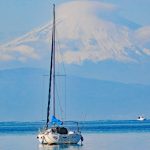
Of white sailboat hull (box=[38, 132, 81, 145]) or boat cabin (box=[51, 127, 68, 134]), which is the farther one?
boat cabin (box=[51, 127, 68, 134])

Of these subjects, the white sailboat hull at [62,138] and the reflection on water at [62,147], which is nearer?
the reflection on water at [62,147]

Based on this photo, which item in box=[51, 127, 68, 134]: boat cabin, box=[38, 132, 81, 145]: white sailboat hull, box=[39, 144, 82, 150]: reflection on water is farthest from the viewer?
box=[51, 127, 68, 134]: boat cabin

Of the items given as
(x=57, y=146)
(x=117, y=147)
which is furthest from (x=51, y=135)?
(x=117, y=147)

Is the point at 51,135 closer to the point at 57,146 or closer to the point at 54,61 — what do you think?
the point at 57,146

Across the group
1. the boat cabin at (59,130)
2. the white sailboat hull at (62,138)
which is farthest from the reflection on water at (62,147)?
the boat cabin at (59,130)

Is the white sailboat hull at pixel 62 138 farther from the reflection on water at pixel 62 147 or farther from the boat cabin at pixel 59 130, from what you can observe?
the reflection on water at pixel 62 147

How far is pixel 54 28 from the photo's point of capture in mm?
80250

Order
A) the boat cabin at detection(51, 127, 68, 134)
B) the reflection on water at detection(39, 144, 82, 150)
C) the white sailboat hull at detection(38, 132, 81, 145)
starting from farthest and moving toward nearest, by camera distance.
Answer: the boat cabin at detection(51, 127, 68, 134), the white sailboat hull at detection(38, 132, 81, 145), the reflection on water at detection(39, 144, 82, 150)

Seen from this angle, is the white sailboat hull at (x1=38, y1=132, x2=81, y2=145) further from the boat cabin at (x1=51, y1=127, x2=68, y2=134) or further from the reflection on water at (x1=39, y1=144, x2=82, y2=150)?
the reflection on water at (x1=39, y1=144, x2=82, y2=150)

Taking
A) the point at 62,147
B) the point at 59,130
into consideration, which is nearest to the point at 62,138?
the point at 59,130

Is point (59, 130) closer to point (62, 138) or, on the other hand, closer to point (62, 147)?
point (62, 138)

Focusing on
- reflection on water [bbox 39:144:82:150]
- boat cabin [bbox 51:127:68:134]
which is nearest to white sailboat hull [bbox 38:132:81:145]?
boat cabin [bbox 51:127:68:134]

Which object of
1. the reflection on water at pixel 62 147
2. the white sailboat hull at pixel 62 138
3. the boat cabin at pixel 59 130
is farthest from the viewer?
the boat cabin at pixel 59 130

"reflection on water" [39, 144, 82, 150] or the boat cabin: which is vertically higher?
the boat cabin
